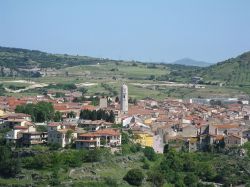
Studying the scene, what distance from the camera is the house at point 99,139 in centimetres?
4134

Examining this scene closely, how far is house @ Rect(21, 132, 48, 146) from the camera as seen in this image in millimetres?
41406

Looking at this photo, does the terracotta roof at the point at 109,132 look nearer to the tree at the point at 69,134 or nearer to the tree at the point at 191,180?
the tree at the point at 69,134

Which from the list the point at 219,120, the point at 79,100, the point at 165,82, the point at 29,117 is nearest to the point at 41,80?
the point at 165,82

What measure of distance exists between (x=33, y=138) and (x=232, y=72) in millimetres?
73737

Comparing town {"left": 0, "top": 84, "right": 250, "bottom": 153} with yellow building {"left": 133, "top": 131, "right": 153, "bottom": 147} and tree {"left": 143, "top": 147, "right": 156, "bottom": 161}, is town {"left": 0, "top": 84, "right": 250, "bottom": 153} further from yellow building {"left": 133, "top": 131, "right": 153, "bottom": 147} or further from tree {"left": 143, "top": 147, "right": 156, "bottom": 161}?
tree {"left": 143, "top": 147, "right": 156, "bottom": 161}

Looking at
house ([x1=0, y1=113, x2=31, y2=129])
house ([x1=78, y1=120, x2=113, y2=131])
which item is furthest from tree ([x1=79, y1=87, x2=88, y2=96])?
house ([x1=78, y1=120, x2=113, y2=131])

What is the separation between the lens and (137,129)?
157ft

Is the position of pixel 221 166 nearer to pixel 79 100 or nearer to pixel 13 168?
pixel 13 168

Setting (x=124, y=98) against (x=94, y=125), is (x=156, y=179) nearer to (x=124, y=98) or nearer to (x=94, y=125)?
(x=94, y=125)

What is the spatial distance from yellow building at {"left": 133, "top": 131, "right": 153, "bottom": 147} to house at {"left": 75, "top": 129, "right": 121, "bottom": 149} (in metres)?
3.19

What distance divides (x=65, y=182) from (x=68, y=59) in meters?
110

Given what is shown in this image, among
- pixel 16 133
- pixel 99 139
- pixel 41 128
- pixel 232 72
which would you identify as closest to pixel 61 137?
pixel 99 139

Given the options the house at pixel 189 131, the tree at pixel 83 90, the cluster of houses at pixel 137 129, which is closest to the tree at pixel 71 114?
the cluster of houses at pixel 137 129

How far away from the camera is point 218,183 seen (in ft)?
Result: 136
